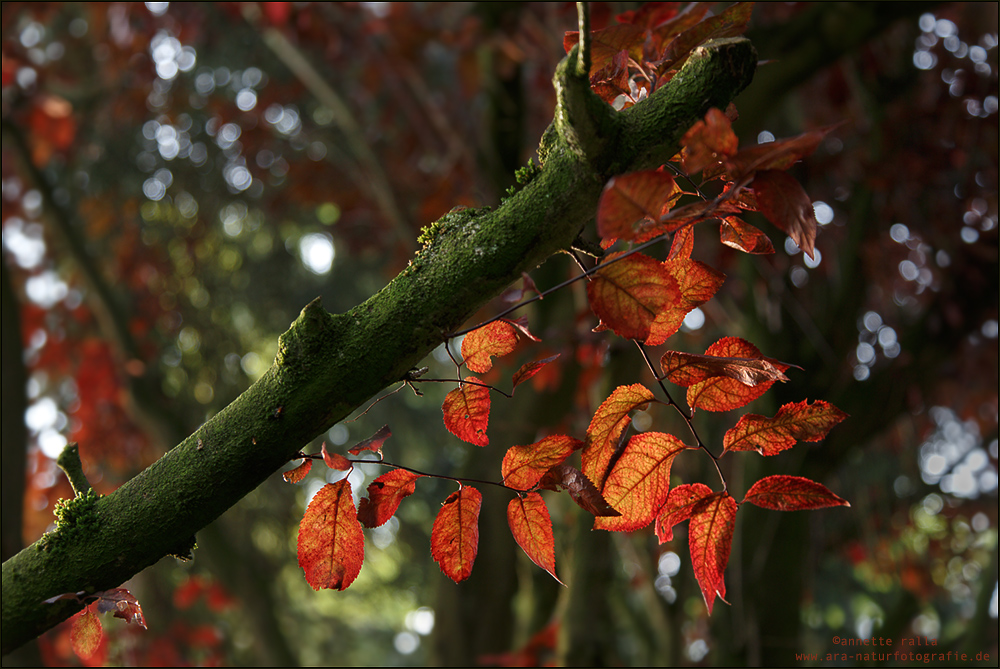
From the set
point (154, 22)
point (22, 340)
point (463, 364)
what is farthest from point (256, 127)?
point (463, 364)

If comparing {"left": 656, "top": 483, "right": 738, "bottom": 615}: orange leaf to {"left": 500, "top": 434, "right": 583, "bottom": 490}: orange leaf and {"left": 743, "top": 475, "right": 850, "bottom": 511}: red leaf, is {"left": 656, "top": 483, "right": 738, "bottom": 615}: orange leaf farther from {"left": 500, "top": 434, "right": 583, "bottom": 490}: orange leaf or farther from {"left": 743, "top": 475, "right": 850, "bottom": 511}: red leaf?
{"left": 500, "top": 434, "right": 583, "bottom": 490}: orange leaf

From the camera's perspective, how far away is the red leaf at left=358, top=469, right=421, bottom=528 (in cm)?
61

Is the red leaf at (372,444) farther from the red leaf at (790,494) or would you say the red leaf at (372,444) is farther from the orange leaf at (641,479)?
the red leaf at (790,494)

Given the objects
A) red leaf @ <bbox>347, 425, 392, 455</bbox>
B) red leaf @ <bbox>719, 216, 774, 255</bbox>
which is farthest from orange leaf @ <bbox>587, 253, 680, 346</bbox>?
red leaf @ <bbox>347, 425, 392, 455</bbox>

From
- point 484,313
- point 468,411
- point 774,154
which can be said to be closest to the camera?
point 774,154

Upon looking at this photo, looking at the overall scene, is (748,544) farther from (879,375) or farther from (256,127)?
(256,127)

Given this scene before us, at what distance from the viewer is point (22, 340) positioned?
2.17 metres

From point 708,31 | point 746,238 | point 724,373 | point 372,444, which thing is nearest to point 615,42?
point 708,31

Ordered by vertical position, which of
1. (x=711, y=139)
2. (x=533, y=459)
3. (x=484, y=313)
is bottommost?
(x=484, y=313)

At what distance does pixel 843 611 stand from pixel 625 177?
264 inches

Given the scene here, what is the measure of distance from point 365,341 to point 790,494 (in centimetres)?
40

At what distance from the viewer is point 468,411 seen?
0.64m

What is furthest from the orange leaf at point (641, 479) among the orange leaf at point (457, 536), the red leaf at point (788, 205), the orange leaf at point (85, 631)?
the orange leaf at point (85, 631)

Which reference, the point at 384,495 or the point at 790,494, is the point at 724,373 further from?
the point at 384,495
